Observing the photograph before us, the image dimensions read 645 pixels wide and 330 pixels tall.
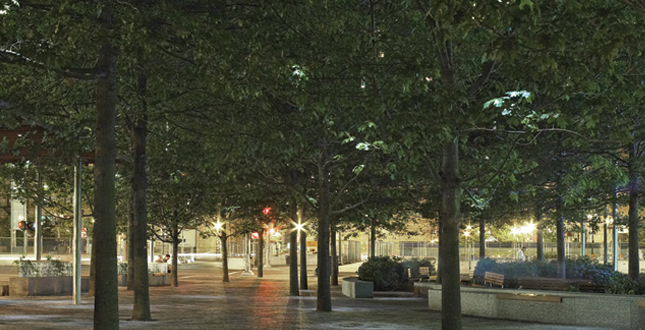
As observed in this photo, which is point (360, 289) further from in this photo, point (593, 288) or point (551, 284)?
point (593, 288)

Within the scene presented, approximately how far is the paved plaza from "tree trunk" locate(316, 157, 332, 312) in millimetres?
465

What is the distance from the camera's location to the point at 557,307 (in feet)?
63.2

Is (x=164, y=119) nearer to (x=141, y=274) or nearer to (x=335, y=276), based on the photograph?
(x=141, y=274)

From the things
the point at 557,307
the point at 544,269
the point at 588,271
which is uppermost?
the point at 588,271

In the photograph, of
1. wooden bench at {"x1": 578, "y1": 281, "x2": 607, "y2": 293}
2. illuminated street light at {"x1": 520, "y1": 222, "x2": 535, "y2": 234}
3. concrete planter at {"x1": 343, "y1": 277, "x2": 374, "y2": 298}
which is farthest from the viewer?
illuminated street light at {"x1": 520, "y1": 222, "x2": 535, "y2": 234}

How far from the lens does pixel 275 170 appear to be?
26594mm

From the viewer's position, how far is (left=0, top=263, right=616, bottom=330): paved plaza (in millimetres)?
18219

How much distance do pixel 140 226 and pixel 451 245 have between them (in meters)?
7.43

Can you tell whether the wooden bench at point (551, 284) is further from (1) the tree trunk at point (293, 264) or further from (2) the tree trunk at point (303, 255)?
(2) the tree trunk at point (303, 255)

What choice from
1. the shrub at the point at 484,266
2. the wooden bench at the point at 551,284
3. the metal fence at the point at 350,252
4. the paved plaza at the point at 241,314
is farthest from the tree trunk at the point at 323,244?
the metal fence at the point at 350,252

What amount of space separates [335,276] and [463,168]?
865 inches

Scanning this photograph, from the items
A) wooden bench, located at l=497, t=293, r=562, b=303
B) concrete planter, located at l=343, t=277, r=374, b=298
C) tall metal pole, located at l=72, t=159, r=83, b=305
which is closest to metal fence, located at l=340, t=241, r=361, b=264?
concrete planter, located at l=343, t=277, r=374, b=298

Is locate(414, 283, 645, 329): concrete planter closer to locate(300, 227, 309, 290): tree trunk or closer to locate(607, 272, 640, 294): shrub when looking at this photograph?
locate(607, 272, 640, 294): shrub

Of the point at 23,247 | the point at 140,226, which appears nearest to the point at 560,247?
the point at 140,226
